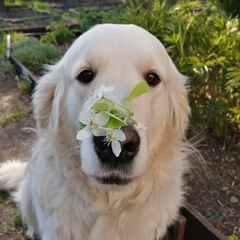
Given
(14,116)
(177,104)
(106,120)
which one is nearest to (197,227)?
(177,104)

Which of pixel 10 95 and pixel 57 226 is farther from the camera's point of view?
pixel 10 95

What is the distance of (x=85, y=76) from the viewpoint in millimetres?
2033

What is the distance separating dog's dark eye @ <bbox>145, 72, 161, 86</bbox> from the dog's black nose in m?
0.48

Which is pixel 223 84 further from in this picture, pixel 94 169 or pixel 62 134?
pixel 94 169

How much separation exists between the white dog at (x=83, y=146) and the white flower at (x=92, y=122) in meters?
0.27

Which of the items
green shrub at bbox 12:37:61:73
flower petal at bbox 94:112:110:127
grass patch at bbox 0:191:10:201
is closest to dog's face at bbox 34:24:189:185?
flower petal at bbox 94:112:110:127

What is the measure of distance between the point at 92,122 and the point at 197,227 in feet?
5.04

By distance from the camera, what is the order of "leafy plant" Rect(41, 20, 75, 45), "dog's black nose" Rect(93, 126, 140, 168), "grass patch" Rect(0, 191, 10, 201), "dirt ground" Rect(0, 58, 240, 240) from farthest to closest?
"leafy plant" Rect(41, 20, 75, 45)
"grass patch" Rect(0, 191, 10, 201)
"dirt ground" Rect(0, 58, 240, 240)
"dog's black nose" Rect(93, 126, 140, 168)

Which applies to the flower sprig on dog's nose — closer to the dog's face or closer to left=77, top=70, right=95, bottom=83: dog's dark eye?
the dog's face

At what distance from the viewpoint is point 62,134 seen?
2289 mm

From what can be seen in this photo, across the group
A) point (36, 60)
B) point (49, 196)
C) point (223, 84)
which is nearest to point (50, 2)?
point (36, 60)

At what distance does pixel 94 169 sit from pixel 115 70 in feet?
1.77

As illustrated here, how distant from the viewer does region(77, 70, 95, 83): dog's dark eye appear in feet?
6.59

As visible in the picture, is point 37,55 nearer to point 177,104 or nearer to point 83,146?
point 177,104
